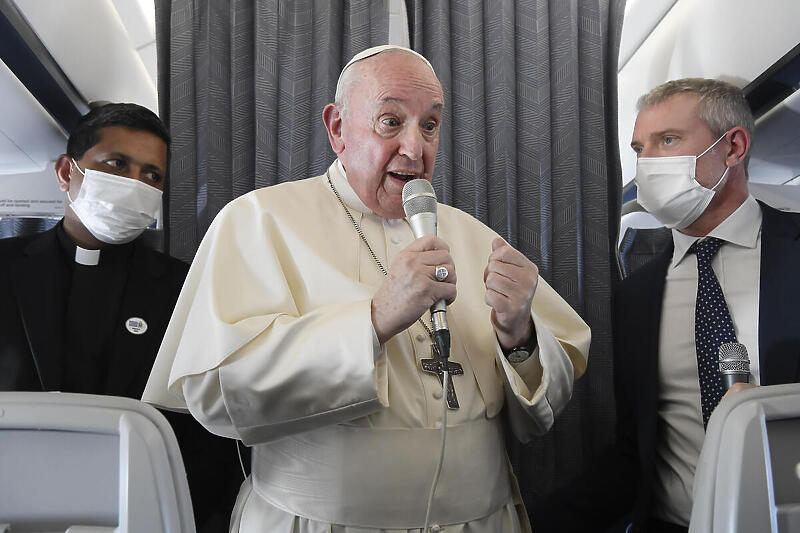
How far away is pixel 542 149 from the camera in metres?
3.08

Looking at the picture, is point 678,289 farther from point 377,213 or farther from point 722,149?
point 377,213

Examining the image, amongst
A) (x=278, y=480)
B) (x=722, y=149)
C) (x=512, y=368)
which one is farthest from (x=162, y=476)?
(x=722, y=149)

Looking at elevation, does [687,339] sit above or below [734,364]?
below

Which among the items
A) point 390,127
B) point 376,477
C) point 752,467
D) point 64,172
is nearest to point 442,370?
point 376,477

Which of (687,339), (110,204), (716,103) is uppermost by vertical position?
(716,103)

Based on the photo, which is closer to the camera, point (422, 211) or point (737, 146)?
point (422, 211)

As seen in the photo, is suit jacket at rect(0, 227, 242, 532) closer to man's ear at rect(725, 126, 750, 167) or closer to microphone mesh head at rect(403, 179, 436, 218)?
microphone mesh head at rect(403, 179, 436, 218)

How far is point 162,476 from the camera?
3.62 ft

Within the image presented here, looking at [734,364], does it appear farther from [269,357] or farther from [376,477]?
[269,357]

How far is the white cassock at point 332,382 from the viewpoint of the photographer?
1.65 m

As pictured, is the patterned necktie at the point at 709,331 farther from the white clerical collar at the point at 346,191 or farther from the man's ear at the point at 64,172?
the man's ear at the point at 64,172

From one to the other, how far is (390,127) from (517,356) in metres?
0.74

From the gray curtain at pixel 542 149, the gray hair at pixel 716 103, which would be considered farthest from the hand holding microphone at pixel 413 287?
the gray hair at pixel 716 103

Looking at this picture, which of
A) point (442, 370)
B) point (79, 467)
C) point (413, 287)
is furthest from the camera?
A: point (442, 370)
